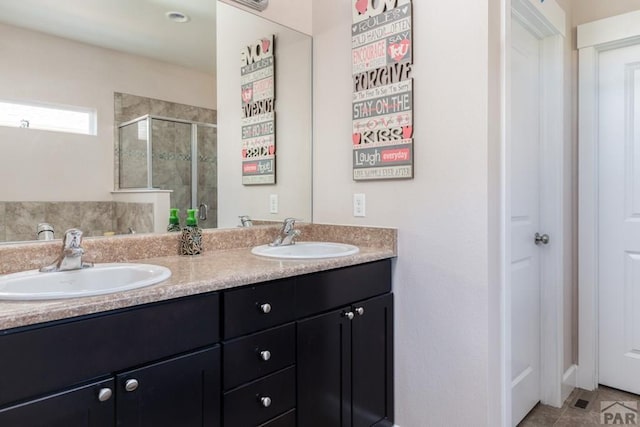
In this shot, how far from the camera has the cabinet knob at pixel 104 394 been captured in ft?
3.13

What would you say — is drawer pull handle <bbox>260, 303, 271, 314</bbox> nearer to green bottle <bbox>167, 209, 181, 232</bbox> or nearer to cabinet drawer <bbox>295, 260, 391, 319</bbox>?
cabinet drawer <bbox>295, 260, 391, 319</bbox>

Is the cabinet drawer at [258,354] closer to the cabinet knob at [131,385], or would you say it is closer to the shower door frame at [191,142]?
the cabinet knob at [131,385]

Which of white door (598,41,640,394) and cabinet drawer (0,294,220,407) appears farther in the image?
white door (598,41,640,394)

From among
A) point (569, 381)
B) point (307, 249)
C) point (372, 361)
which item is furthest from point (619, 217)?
point (307, 249)

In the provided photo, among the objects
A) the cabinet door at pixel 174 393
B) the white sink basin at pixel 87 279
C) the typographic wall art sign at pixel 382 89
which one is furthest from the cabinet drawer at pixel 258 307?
the typographic wall art sign at pixel 382 89

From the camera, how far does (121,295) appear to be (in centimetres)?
99

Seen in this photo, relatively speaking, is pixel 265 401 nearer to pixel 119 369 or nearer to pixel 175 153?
pixel 119 369

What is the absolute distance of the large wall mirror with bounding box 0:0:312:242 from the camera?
4.40 feet

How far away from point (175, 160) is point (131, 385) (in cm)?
101

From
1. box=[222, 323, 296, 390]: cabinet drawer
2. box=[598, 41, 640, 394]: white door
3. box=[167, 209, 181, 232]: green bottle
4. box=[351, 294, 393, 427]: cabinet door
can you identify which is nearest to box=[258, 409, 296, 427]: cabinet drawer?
box=[222, 323, 296, 390]: cabinet drawer

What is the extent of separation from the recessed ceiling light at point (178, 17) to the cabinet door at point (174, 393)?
1409 millimetres

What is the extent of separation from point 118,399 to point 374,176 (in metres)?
1.34

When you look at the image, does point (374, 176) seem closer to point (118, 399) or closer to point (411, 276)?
point (411, 276)

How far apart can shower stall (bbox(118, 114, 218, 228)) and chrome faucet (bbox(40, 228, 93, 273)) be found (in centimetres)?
31
